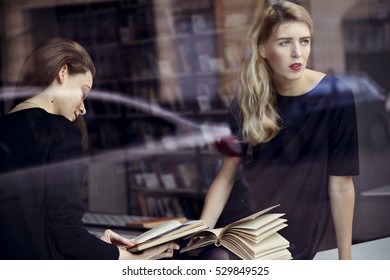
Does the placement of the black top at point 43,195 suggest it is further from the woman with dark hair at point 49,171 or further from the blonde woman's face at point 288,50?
the blonde woman's face at point 288,50

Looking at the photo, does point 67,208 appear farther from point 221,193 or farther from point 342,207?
point 342,207

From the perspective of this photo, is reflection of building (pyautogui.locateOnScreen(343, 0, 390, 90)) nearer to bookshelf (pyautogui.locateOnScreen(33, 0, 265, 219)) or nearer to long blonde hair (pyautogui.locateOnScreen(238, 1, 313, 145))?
long blonde hair (pyautogui.locateOnScreen(238, 1, 313, 145))

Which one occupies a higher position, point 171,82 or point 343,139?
point 171,82

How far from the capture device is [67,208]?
3021 millimetres

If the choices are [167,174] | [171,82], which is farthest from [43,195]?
[167,174]

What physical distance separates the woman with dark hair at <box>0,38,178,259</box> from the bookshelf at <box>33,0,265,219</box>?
98 cm

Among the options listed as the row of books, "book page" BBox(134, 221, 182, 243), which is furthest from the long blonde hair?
the row of books

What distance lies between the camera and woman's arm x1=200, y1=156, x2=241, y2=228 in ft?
10.5

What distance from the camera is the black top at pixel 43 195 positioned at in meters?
3.01

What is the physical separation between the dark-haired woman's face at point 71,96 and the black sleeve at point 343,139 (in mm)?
1137

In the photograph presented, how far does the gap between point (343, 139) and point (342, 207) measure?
0.30 metres

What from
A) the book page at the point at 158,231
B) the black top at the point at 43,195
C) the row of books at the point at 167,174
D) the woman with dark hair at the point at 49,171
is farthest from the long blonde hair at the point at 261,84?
the row of books at the point at 167,174
